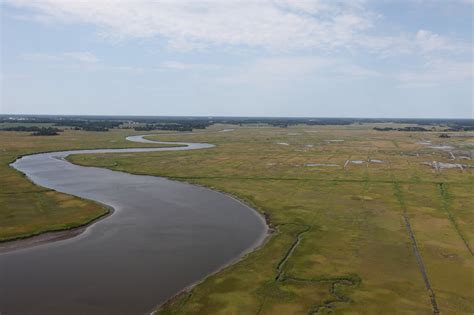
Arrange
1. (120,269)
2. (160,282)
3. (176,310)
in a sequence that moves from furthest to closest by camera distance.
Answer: (120,269) < (160,282) < (176,310)

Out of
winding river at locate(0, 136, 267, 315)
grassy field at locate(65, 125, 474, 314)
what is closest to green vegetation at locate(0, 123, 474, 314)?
grassy field at locate(65, 125, 474, 314)

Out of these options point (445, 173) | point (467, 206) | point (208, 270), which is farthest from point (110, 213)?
point (445, 173)

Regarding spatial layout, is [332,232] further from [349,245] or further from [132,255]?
[132,255]

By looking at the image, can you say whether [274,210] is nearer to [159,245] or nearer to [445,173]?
[159,245]

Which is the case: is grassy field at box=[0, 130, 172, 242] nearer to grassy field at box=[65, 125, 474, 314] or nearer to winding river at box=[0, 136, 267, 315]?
winding river at box=[0, 136, 267, 315]

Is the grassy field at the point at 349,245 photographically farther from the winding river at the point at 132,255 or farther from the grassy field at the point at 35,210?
the grassy field at the point at 35,210
